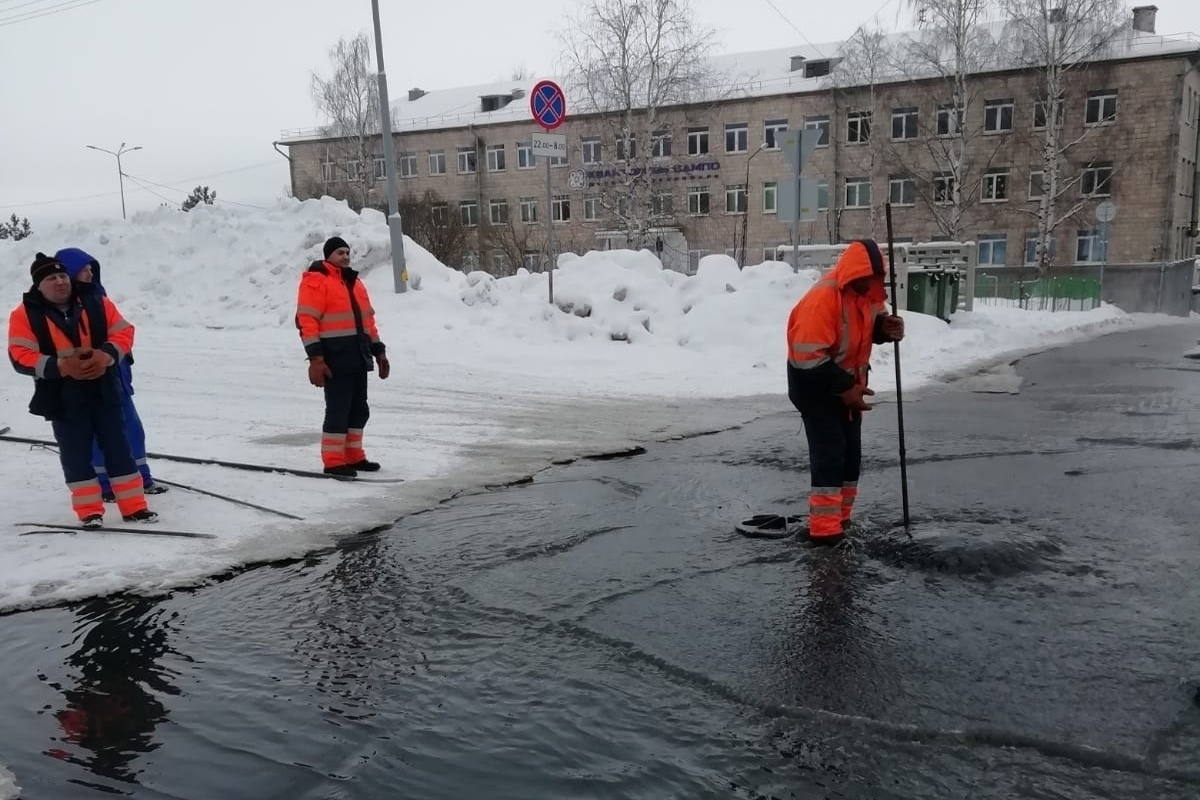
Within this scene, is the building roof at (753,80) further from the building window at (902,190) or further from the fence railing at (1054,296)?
the fence railing at (1054,296)

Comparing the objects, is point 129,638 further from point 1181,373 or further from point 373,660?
point 1181,373

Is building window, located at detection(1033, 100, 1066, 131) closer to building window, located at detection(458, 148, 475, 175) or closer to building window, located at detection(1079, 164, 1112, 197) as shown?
building window, located at detection(1079, 164, 1112, 197)

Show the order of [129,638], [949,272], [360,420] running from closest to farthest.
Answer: [129,638] → [360,420] → [949,272]

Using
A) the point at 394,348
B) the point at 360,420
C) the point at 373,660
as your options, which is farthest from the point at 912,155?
the point at 373,660

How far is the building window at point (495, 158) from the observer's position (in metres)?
48.5

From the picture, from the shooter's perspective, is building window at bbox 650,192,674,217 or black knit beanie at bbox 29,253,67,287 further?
building window at bbox 650,192,674,217

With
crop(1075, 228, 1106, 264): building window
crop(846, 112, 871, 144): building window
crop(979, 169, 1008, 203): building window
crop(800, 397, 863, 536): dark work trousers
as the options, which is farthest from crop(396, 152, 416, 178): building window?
crop(800, 397, 863, 536): dark work trousers

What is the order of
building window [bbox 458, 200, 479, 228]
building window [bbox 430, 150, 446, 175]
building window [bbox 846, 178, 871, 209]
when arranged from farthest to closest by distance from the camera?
building window [bbox 430, 150, 446, 175] → building window [bbox 458, 200, 479, 228] → building window [bbox 846, 178, 871, 209]

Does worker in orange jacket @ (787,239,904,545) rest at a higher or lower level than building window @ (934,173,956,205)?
lower

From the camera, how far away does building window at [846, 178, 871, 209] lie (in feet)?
137

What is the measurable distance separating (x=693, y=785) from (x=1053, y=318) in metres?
23.5

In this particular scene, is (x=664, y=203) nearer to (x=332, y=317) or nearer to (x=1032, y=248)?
(x=1032, y=248)

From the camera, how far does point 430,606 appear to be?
13.7 feet

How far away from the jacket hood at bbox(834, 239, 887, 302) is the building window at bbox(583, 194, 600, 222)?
4271 centimetres
